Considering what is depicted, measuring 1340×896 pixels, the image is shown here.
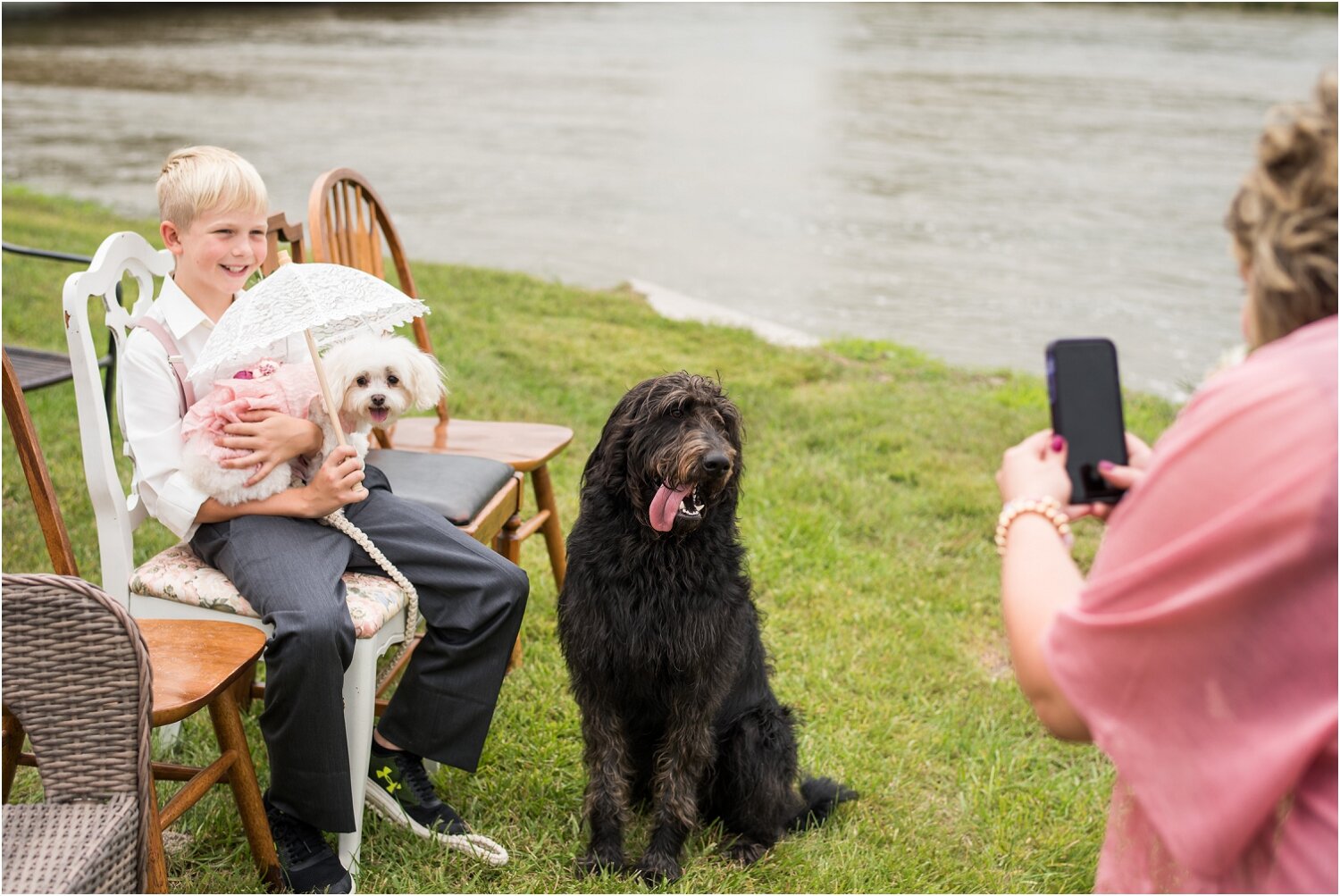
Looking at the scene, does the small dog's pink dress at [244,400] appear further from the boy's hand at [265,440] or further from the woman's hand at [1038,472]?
the woman's hand at [1038,472]

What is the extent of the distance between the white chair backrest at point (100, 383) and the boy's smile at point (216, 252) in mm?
113

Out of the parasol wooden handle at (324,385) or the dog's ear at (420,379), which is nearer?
the parasol wooden handle at (324,385)

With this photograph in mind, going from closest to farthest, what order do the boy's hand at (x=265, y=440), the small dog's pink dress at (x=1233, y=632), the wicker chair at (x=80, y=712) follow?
the small dog's pink dress at (x=1233, y=632), the wicker chair at (x=80, y=712), the boy's hand at (x=265, y=440)

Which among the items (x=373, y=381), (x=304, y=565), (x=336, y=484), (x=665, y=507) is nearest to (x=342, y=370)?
(x=373, y=381)

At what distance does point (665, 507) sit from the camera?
9.14 ft

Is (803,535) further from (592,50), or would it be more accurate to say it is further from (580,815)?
(592,50)

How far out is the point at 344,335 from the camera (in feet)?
10.6

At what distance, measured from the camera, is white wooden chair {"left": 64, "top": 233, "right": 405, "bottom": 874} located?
2877 mm

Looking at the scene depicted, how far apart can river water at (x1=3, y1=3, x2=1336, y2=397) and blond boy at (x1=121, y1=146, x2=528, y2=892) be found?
7.13m

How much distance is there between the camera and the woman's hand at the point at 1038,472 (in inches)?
67.5

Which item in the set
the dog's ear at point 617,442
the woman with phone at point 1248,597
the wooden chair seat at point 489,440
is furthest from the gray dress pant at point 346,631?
the woman with phone at point 1248,597

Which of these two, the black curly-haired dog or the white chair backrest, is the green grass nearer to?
the black curly-haired dog

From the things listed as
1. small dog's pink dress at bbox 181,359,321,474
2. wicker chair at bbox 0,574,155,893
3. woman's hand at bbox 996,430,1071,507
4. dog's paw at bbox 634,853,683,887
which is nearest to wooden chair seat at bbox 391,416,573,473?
small dog's pink dress at bbox 181,359,321,474

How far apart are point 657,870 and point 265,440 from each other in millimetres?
1570
